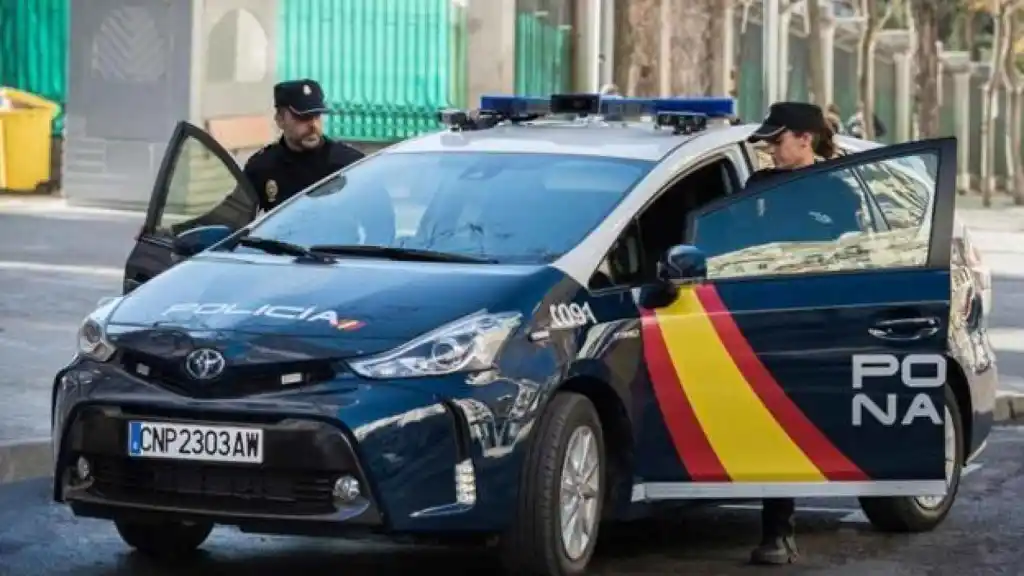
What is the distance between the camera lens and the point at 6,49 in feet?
89.9

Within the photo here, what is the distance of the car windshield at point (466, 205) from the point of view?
26.8ft

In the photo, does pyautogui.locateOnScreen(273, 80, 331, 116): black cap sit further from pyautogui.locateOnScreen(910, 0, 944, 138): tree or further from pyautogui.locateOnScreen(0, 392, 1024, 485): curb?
pyautogui.locateOnScreen(910, 0, 944, 138): tree

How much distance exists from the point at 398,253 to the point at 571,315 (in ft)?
2.39

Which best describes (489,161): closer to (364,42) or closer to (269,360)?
(269,360)

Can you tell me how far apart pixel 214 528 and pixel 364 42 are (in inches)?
785

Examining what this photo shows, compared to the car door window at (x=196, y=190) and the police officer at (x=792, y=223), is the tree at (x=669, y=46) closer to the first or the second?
the car door window at (x=196, y=190)

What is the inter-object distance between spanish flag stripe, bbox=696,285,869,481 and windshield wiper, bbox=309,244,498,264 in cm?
77

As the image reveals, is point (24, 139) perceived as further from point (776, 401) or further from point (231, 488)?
point (231, 488)

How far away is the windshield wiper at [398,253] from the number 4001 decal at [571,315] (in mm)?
391

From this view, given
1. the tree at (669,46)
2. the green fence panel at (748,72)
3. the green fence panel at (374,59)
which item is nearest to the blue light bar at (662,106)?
the tree at (669,46)

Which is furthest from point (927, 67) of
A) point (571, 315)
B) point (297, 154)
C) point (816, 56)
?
point (571, 315)

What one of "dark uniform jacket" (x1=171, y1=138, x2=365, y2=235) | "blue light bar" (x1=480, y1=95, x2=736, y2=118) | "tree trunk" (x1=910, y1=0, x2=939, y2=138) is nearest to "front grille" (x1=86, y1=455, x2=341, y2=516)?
"blue light bar" (x1=480, y1=95, x2=736, y2=118)

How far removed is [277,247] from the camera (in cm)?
828

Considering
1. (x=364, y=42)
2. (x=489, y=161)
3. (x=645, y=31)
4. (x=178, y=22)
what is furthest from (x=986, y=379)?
(x=364, y=42)
